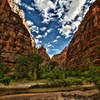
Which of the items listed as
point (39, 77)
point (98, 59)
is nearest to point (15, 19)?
point (39, 77)

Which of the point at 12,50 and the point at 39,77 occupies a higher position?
the point at 12,50

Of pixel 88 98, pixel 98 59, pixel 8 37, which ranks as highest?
pixel 8 37

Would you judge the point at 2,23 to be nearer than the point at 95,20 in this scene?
No

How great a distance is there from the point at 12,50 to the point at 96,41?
152 ft

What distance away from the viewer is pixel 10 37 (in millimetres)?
49031

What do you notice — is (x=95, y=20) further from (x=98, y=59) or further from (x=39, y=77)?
(x=39, y=77)

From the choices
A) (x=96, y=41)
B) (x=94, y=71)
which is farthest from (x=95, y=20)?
(x=94, y=71)

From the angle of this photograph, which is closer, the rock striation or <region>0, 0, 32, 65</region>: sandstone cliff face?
the rock striation

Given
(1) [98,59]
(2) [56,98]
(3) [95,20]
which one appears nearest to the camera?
(2) [56,98]

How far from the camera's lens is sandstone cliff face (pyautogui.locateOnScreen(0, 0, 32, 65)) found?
4497 cm

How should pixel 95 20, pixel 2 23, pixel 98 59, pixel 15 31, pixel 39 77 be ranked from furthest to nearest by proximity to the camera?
pixel 15 31 < pixel 2 23 < pixel 95 20 < pixel 98 59 < pixel 39 77

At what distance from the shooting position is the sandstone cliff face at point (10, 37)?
1770 inches

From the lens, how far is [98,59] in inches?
1318

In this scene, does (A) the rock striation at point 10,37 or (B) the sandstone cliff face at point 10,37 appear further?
(B) the sandstone cliff face at point 10,37
